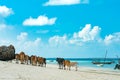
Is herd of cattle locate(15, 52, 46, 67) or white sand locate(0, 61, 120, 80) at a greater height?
herd of cattle locate(15, 52, 46, 67)

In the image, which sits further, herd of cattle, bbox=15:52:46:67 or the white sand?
herd of cattle, bbox=15:52:46:67

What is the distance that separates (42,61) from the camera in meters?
49.1

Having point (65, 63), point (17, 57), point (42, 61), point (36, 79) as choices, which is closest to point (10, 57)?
point (17, 57)

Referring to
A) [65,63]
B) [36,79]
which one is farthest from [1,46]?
[36,79]

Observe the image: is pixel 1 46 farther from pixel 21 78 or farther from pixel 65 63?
pixel 21 78

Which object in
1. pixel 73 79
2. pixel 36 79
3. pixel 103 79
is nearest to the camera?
pixel 36 79

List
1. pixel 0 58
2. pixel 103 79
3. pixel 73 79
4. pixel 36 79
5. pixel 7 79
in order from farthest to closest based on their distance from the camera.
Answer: pixel 0 58, pixel 103 79, pixel 73 79, pixel 36 79, pixel 7 79

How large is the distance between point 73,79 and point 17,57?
23370 millimetres

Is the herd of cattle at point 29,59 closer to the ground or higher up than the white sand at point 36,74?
higher up

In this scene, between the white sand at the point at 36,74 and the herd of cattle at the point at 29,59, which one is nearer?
the white sand at the point at 36,74

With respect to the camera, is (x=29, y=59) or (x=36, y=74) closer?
(x=36, y=74)

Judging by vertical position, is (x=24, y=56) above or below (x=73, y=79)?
above

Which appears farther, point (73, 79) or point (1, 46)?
point (1, 46)

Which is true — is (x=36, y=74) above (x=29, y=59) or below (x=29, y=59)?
below
